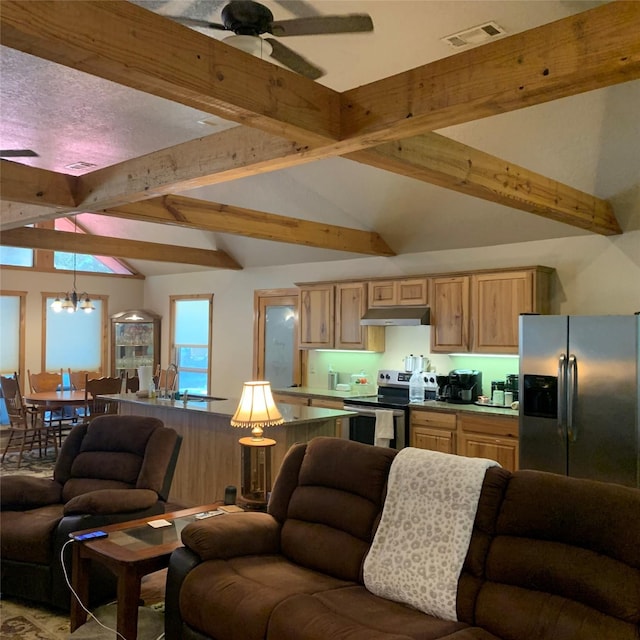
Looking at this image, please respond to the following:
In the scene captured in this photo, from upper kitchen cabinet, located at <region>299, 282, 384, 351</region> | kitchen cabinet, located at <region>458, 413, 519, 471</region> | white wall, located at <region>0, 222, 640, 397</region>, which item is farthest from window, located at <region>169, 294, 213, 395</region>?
kitchen cabinet, located at <region>458, 413, 519, 471</region>

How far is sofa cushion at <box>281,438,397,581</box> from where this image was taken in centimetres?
285

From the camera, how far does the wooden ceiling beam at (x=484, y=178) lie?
3275mm

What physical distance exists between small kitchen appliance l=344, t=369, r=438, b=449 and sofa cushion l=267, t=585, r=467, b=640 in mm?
3306

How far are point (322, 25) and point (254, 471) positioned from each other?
2325 millimetres

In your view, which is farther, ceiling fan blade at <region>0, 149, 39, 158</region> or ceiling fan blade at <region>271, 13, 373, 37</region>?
ceiling fan blade at <region>0, 149, 39, 158</region>

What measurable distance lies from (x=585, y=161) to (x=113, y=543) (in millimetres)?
3998

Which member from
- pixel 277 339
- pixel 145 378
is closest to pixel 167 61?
pixel 145 378

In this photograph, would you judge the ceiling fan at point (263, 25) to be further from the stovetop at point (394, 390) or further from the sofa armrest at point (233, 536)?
the stovetop at point (394, 390)

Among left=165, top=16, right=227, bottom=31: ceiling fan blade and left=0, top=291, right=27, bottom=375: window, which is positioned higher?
left=165, top=16, right=227, bottom=31: ceiling fan blade

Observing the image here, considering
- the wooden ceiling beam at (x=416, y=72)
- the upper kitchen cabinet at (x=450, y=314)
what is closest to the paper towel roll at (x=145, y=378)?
the upper kitchen cabinet at (x=450, y=314)

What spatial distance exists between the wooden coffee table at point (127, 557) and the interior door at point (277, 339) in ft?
14.7

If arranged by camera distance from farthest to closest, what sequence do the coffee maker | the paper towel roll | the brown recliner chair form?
the coffee maker, the paper towel roll, the brown recliner chair

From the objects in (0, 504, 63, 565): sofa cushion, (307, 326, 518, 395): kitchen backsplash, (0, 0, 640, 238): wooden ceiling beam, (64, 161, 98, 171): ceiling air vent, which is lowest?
(0, 504, 63, 565): sofa cushion

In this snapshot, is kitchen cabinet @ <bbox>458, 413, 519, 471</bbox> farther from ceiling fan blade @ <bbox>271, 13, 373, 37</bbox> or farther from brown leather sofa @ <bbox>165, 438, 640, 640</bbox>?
ceiling fan blade @ <bbox>271, 13, 373, 37</bbox>
